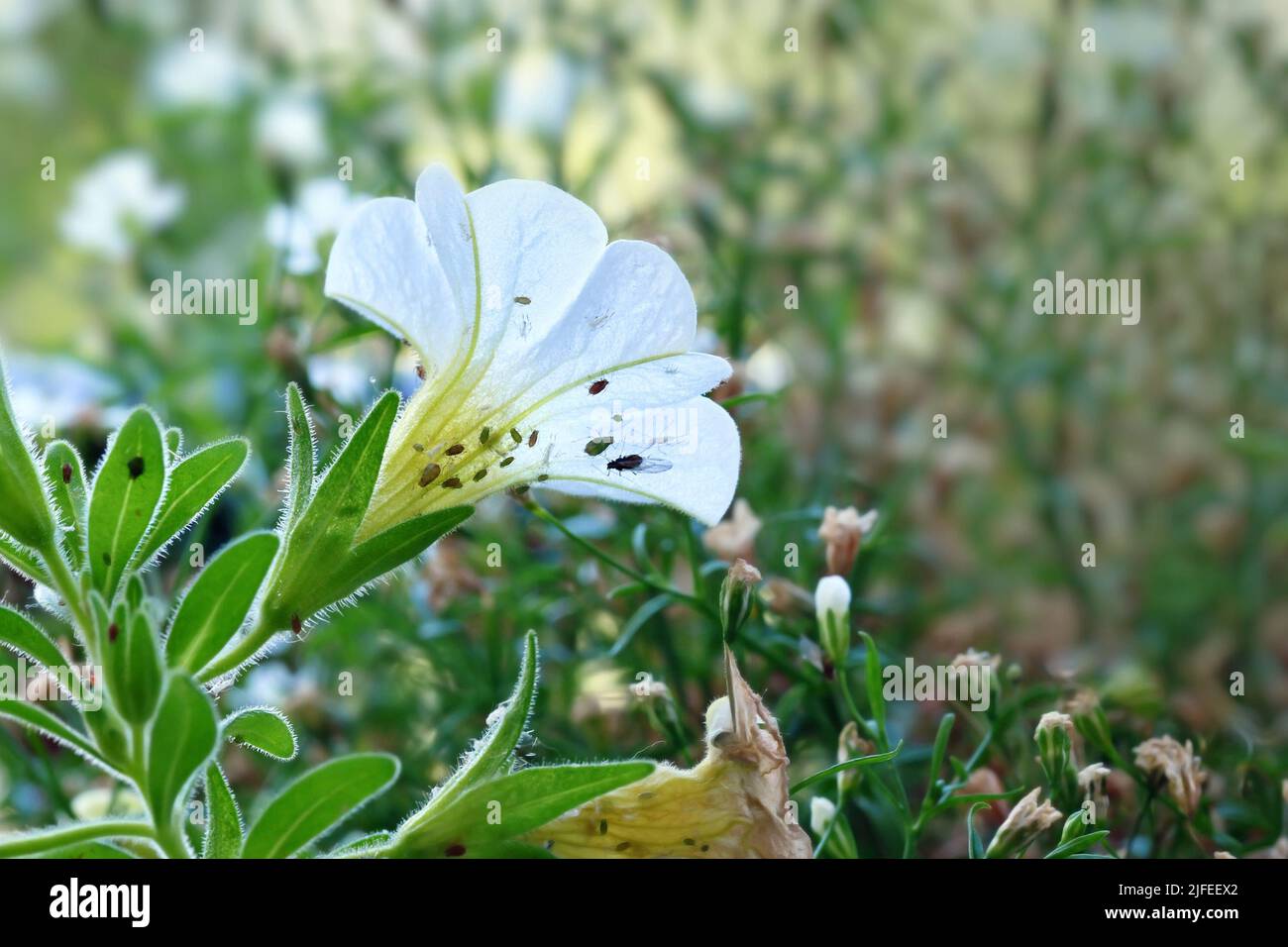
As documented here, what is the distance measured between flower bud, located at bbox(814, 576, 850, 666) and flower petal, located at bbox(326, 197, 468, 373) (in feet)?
0.44

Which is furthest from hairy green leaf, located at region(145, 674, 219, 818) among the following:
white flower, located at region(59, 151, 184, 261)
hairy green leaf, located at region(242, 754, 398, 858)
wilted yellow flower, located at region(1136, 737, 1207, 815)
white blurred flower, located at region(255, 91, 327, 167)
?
white flower, located at region(59, 151, 184, 261)

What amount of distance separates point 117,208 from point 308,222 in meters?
0.20

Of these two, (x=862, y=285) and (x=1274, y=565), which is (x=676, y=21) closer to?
(x=862, y=285)

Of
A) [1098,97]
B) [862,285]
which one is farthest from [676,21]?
[1098,97]

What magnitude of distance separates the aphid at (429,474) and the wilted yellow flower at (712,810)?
0.30 ft

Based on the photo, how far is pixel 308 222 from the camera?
57cm

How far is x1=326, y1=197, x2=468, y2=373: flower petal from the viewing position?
0.98 ft

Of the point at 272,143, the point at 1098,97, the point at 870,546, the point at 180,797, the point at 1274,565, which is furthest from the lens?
the point at 1098,97

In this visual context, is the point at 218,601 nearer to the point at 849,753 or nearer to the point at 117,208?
the point at 849,753

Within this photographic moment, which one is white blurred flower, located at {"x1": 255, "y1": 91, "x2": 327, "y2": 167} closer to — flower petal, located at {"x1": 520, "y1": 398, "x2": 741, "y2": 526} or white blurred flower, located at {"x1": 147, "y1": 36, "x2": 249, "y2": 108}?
white blurred flower, located at {"x1": 147, "y1": 36, "x2": 249, "y2": 108}

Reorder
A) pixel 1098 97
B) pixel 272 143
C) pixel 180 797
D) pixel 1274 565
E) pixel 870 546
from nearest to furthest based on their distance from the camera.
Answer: pixel 180 797 → pixel 870 546 → pixel 272 143 → pixel 1274 565 → pixel 1098 97
